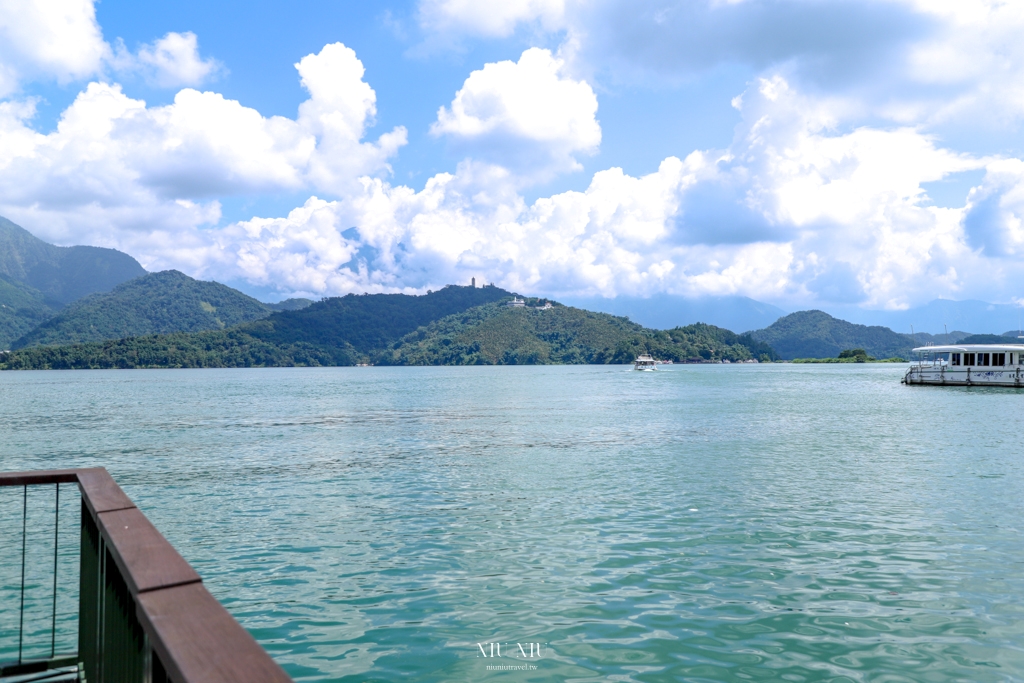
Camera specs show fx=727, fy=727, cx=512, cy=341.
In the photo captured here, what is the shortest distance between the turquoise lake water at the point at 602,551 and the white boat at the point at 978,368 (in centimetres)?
5436

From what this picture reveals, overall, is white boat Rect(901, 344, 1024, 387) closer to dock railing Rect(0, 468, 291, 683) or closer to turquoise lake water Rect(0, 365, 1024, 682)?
turquoise lake water Rect(0, 365, 1024, 682)

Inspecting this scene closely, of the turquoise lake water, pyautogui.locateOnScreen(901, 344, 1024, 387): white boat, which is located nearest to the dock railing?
the turquoise lake water

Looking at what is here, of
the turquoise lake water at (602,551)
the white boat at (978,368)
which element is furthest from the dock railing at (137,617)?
the white boat at (978,368)

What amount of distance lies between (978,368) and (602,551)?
8570 cm

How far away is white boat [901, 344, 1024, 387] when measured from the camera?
7969cm

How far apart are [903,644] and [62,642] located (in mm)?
11633

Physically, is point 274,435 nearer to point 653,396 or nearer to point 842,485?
point 842,485

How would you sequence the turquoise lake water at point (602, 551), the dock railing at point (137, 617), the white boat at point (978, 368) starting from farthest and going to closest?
the white boat at point (978, 368) < the turquoise lake water at point (602, 551) < the dock railing at point (137, 617)

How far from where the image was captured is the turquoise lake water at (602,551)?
9297mm

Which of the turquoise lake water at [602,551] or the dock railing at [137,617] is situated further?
the turquoise lake water at [602,551]

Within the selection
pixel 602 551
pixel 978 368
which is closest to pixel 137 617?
pixel 602 551

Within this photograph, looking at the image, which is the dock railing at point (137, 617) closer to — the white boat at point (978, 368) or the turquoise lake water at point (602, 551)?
the turquoise lake water at point (602, 551)

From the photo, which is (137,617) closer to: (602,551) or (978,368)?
(602,551)

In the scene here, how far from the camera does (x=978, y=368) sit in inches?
3253
